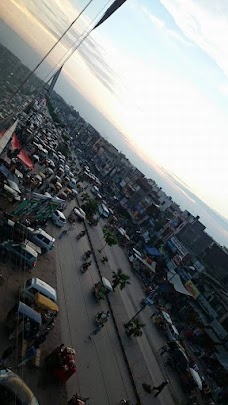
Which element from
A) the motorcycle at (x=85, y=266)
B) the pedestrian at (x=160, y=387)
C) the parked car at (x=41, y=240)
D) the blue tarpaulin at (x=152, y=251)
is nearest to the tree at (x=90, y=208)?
the blue tarpaulin at (x=152, y=251)

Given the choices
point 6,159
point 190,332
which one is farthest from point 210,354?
point 6,159

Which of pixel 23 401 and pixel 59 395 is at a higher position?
pixel 23 401

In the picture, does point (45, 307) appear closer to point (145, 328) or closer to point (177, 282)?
point (145, 328)

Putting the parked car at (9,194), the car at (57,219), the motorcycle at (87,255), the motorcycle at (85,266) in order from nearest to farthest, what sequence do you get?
the parked car at (9,194) → the motorcycle at (85,266) → the motorcycle at (87,255) → the car at (57,219)

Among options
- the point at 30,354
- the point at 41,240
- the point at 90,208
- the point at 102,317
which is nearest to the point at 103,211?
the point at 90,208

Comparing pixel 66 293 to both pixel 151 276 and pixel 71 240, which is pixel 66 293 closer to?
pixel 71 240

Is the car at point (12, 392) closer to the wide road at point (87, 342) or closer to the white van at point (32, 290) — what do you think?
the wide road at point (87, 342)
